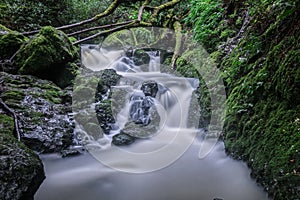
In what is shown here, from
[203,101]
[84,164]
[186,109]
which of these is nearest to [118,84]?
[186,109]

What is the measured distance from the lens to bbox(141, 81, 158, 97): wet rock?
610 centimetres

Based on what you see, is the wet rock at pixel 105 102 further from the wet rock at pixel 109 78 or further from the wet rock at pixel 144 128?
the wet rock at pixel 144 128

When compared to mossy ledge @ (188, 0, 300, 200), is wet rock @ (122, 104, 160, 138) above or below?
below

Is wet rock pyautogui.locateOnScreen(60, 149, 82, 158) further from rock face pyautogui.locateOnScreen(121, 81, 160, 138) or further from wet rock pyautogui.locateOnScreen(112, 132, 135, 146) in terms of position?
rock face pyautogui.locateOnScreen(121, 81, 160, 138)

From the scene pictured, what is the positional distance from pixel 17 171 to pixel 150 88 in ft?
12.6

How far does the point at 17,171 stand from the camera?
110 inches

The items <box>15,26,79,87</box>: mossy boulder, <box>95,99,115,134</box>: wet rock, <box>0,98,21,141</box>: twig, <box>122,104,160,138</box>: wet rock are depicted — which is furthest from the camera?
<box>15,26,79,87</box>: mossy boulder

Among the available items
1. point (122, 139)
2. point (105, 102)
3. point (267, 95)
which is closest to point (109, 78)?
point (105, 102)

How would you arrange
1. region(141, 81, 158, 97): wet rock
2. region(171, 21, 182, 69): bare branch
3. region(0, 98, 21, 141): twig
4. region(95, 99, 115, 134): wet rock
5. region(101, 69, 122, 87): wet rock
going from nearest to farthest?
1. region(0, 98, 21, 141): twig
2. region(95, 99, 115, 134): wet rock
3. region(141, 81, 158, 97): wet rock
4. region(101, 69, 122, 87): wet rock
5. region(171, 21, 182, 69): bare branch

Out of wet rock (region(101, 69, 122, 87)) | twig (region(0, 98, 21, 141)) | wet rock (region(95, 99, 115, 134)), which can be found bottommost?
wet rock (region(95, 99, 115, 134))

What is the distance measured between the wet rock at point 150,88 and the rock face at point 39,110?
5.89 ft

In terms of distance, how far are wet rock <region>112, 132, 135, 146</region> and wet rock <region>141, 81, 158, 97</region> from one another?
1614mm

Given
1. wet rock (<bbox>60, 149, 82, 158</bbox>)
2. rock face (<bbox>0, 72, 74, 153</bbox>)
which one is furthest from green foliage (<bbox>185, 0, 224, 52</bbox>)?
wet rock (<bbox>60, 149, 82, 158</bbox>)

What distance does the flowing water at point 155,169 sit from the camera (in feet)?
10.5
